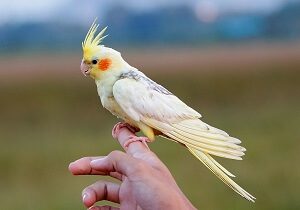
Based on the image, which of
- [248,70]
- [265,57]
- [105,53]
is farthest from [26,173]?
[265,57]

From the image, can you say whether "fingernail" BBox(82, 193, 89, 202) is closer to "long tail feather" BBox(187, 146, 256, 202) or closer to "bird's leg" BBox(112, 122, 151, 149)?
"bird's leg" BBox(112, 122, 151, 149)

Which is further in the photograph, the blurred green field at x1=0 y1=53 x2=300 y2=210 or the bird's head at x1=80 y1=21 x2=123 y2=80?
the blurred green field at x1=0 y1=53 x2=300 y2=210

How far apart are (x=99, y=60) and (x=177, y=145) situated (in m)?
7.55

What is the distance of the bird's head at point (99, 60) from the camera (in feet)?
11.3

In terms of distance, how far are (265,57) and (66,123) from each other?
38.9 ft

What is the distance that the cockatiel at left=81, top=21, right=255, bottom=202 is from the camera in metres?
→ 3.36

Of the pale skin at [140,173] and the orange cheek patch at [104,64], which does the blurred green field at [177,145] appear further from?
the orange cheek patch at [104,64]

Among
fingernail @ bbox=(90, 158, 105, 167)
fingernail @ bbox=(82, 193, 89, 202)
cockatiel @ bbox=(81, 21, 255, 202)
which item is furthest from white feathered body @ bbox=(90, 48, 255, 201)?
fingernail @ bbox=(82, 193, 89, 202)

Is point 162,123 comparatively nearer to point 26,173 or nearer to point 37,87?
point 26,173

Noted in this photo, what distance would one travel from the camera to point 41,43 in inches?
1578

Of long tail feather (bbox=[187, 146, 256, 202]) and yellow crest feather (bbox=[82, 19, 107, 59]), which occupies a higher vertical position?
yellow crest feather (bbox=[82, 19, 107, 59])

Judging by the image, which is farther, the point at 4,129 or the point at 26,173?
the point at 4,129

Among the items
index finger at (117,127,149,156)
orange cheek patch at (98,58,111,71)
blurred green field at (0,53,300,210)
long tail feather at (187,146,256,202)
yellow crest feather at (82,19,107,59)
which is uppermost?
blurred green field at (0,53,300,210)

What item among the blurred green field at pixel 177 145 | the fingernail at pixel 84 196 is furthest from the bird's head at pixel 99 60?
the blurred green field at pixel 177 145
